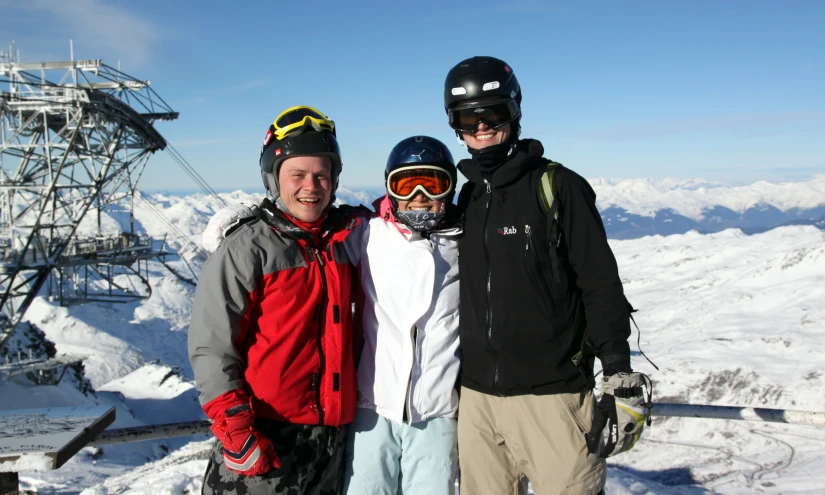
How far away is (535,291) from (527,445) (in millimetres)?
1059

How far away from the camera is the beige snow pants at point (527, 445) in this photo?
3.32 metres

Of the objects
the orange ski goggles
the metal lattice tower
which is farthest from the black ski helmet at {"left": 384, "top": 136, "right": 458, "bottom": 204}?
the metal lattice tower

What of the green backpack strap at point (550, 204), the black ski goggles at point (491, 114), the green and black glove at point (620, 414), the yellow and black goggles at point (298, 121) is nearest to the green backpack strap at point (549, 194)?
the green backpack strap at point (550, 204)

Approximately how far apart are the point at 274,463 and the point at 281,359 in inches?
24.5

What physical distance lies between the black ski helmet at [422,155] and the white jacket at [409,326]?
472mm

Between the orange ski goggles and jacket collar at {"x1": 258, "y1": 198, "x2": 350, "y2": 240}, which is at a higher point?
the orange ski goggles

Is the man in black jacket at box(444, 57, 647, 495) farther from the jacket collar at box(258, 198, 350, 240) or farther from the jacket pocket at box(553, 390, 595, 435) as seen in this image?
the jacket collar at box(258, 198, 350, 240)

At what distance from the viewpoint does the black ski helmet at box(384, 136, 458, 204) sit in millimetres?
3752

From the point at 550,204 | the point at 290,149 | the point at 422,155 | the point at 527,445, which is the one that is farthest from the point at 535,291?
the point at 290,149

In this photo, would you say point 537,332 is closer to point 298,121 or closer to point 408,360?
point 408,360

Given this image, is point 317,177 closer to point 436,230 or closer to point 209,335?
point 436,230

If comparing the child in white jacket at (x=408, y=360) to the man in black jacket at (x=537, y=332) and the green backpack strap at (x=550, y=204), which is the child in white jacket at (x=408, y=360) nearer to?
the man in black jacket at (x=537, y=332)

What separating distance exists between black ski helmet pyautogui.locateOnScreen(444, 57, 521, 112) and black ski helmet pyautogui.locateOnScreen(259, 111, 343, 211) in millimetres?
985

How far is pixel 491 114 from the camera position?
3.83 metres
